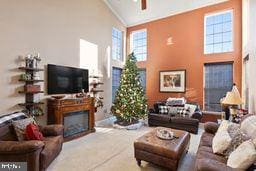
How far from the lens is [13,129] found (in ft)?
10.2

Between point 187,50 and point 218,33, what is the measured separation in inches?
44.9

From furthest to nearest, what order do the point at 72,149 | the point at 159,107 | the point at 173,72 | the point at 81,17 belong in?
1. the point at 173,72
2. the point at 159,107
3. the point at 81,17
4. the point at 72,149

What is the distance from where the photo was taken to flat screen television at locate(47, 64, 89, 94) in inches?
189

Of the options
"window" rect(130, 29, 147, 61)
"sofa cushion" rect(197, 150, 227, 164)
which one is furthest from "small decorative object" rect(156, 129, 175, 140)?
"window" rect(130, 29, 147, 61)

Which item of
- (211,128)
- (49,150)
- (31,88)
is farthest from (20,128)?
(211,128)

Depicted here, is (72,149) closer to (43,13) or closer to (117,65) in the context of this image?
(43,13)

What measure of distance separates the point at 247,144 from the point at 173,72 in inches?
201

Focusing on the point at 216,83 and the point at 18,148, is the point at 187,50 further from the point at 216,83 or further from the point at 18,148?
the point at 18,148

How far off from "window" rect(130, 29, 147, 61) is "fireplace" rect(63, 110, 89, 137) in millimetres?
3851

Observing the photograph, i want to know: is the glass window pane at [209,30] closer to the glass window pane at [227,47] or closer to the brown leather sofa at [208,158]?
the glass window pane at [227,47]

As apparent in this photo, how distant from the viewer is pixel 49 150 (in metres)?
2.94

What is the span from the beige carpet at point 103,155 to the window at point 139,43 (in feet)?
13.1

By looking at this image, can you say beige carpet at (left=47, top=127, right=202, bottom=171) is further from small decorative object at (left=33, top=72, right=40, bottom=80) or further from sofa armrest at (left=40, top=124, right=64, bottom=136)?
small decorative object at (left=33, top=72, right=40, bottom=80)

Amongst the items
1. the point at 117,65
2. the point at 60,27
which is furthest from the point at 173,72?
the point at 60,27
